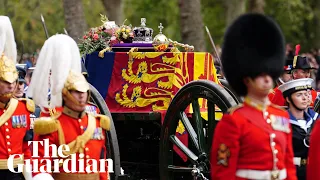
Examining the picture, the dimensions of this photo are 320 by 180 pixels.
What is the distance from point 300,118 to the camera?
25.3 ft

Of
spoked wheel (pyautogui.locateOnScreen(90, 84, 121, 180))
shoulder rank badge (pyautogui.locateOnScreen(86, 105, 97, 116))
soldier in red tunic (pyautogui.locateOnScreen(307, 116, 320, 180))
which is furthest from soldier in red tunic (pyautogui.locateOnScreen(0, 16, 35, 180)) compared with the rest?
soldier in red tunic (pyautogui.locateOnScreen(307, 116, 320, 180))

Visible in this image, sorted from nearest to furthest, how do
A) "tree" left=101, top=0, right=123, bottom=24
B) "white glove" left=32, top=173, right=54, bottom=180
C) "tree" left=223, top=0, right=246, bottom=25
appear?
"white glove" left=32, top=173, right=54, bottom=180, "tree" left=101, top=0, right=123, bottom=24, "tree" left=223, top=0, right=246, bottom=25

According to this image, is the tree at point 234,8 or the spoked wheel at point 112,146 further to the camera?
the tree at point 234,8

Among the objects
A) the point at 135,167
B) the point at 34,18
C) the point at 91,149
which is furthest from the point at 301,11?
the point at 91,149

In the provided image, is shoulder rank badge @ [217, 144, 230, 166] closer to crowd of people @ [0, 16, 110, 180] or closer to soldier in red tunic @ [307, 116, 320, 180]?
soldier in red tunic @ [307, 116, 320, 180]

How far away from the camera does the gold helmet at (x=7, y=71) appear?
312 inches

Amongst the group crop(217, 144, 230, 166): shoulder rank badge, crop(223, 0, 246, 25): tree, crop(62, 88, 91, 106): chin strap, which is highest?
crop(223, 0, 246, 25): tree

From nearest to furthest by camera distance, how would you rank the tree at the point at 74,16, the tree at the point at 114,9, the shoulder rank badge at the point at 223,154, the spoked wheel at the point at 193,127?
the shoulder rank badge at the point at 223,154
the spoked wheel at the point at 193,127
the tree at the point at 74,16
the tree at the point at 114,9

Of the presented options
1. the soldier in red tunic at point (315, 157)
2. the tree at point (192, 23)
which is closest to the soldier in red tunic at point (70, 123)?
the soldier in red tunic at point (315, 157)

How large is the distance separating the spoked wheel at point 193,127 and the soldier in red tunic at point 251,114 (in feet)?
6.49

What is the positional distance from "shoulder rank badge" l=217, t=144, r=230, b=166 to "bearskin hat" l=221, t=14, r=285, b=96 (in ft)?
1.35

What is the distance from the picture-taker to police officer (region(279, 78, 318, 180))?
7.59m

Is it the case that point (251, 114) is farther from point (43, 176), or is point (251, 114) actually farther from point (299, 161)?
point (43, 176)

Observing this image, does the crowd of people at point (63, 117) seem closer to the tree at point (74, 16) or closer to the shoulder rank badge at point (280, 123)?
the shoulder rank badge at point (280, 123)
